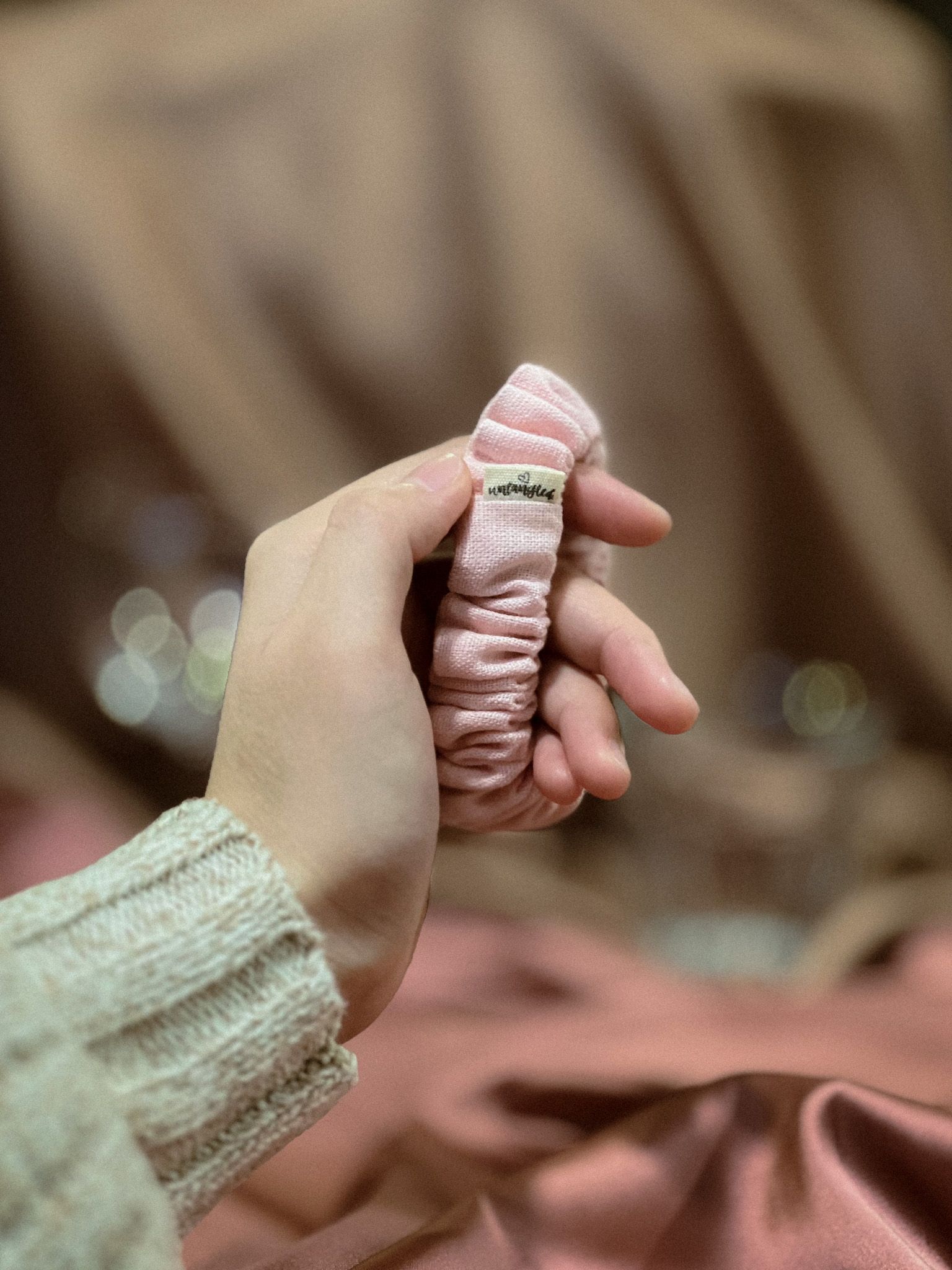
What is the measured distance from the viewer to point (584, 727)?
51cm

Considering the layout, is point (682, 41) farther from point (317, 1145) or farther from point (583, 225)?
point (317, 1145)

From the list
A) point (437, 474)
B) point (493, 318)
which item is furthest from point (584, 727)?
point (493, 318)

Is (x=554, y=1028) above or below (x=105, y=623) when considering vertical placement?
below

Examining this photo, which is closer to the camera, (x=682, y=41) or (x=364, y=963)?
(x=364, y=963)

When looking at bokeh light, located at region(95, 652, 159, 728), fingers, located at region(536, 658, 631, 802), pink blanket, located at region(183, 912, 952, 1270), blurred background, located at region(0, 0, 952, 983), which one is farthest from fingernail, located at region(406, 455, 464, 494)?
bokeh light, located at region(95, 652, 159, 728)

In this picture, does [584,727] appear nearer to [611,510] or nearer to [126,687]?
[611,510]

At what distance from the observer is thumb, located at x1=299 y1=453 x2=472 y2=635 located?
46 centimetres

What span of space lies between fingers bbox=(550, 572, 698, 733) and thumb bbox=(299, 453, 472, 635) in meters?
0.08

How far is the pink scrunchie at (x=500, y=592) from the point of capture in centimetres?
50

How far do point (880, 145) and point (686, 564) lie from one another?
16.1 inches

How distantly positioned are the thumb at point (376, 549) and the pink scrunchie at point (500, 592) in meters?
0.02

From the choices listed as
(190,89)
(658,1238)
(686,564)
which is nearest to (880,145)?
(686,564)

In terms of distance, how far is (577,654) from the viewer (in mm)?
548

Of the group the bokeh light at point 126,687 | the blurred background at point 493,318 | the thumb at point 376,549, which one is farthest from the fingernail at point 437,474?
the bokeh light at point 126,687
